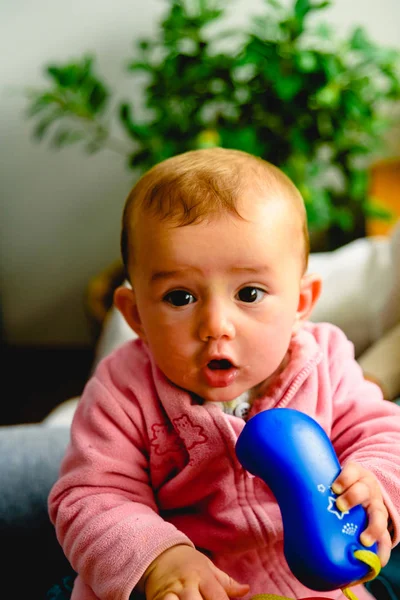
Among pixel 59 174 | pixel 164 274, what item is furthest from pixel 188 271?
pixel 59 174

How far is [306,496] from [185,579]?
0.13 meters

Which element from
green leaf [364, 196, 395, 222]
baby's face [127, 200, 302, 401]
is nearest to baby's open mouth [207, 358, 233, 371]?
baby's face [127, 200, 302, 401]

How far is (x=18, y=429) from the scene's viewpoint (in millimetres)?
956

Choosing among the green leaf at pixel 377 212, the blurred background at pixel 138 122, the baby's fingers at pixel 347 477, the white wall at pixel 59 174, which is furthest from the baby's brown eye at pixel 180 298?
the white wall at pixel 59 174

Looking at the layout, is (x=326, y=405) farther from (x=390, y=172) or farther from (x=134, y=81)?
(x=134, y=81)

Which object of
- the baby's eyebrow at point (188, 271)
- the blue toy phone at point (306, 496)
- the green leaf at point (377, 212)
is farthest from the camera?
the green leaf at point (377, 212)

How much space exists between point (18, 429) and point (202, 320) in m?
0.47

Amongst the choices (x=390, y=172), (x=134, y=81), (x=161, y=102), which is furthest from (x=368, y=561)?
(x=134, y=81)

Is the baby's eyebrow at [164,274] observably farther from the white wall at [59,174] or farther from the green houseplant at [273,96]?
the white wall at [59,174]

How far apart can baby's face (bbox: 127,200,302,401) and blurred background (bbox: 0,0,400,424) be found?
2.83 ft

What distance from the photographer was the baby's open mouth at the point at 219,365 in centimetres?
64

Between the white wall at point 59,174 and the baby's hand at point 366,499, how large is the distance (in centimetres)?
168

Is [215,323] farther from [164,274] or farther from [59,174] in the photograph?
[59,174]

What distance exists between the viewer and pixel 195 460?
0.68m
